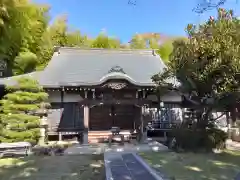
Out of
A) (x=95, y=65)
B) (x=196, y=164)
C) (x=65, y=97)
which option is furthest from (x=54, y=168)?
(x=95, y=65)

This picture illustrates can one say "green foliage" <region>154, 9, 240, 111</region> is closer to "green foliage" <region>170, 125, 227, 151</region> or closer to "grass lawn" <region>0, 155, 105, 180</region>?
Result: "green foliage" <region>170, 125, 227, 151</region>

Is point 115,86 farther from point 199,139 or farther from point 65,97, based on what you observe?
point 199,139

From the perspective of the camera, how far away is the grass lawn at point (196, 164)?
580 cm

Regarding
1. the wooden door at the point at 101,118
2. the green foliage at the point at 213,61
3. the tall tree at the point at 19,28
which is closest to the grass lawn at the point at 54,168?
the wooden door at the point at 101,118

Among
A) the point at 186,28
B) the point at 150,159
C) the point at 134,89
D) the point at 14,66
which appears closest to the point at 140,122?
the point at 134,89

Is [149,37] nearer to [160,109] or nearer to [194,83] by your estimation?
[160,109]

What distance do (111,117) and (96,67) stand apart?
10.9ft

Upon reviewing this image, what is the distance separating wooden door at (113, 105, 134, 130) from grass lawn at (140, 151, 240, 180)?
4.33 meters

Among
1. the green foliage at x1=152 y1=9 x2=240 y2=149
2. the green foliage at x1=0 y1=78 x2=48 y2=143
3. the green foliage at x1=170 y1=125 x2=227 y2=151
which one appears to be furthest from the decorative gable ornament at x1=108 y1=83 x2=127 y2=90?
the green foliage at x1=170 y1=125 x2=227 y2=151

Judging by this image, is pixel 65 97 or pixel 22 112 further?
pixel 65 97

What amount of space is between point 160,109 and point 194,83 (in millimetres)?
4355

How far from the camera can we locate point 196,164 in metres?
6.95

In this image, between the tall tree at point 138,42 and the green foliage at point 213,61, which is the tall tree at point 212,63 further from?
the tall tree at point 138,42

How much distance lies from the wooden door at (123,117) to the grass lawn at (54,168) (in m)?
4.62
